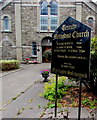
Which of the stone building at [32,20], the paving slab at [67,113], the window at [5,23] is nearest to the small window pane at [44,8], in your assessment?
the stone building at [32,20]

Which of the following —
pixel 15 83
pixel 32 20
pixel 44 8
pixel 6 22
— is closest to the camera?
pixel 15 83

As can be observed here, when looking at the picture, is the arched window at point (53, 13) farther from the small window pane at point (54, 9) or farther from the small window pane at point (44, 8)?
the small window pane at point (44, 8)

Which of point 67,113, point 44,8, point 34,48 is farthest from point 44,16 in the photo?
point 67,113

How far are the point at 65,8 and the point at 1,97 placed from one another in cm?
1683

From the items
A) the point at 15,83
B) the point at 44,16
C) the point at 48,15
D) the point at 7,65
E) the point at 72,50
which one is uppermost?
the point at 48,15

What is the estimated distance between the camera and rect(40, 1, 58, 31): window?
1803 cm

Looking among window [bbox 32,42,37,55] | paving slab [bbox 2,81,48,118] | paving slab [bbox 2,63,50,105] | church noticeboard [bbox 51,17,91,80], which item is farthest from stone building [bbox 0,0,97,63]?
church noticeboard [bbox 51,17,91,80]

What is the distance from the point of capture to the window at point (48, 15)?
59.2 feet

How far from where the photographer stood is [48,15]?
18109 millimetres

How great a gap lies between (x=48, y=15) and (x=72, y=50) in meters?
16.9

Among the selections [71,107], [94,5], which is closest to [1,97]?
[71,107]

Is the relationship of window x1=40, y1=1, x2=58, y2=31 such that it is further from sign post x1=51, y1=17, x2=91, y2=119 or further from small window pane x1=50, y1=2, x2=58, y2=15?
sign post x1=51, y1=17, x2=91, y2=119

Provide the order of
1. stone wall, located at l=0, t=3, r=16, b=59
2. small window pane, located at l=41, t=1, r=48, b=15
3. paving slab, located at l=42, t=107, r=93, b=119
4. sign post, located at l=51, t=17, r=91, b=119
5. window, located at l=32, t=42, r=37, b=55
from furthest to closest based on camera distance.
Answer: window, located at l=32, t=42, r=37, b=55 → small window pane, located at l=41, t=1, r=48, b=15 → stone wall, located at l=0, t=3, r=16, b=59 → paving slab, located at l=42, t=107, r=93, b=119 → sign post, located at l=51, t=17, r=91, b=119

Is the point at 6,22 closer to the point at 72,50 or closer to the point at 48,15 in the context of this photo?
the point at 48,15
